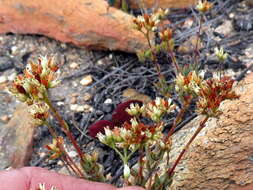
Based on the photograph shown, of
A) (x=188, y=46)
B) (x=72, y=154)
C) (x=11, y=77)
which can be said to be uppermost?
(x=188, y=46)

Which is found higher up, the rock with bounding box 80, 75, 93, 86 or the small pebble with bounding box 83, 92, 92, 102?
the rock with bounding box 80, 75, 93, 86

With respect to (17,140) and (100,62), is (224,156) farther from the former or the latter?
(100,62)

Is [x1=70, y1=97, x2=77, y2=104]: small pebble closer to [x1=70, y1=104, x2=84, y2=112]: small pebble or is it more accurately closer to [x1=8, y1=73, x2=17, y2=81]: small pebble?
[x1=70, y1=104, x2=84, y2=112]: small pebble

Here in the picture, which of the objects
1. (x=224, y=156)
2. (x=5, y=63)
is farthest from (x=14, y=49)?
(x=224, y=156)

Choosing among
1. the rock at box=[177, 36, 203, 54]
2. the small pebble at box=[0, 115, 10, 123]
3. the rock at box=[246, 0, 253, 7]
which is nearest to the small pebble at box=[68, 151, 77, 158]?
the small pebble at box=[0, 115, 10, 123]

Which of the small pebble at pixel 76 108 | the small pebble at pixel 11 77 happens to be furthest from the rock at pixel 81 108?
the small pebble at pixel 11 77

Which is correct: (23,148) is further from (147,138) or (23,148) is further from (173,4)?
(173,4)

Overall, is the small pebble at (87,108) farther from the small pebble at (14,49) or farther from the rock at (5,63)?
the small pebble at (14,49)
